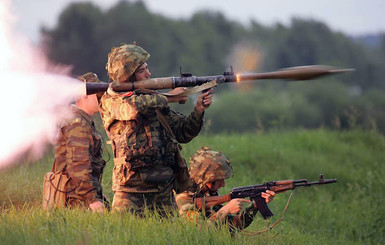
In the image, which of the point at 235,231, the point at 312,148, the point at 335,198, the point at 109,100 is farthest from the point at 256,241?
the point at 312,148

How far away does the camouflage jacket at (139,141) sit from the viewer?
5.79 metres

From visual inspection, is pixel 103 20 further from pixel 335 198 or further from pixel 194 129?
pixel 194 129

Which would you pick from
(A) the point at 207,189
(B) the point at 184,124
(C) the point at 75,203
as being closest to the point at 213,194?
(A) the point at 207,189

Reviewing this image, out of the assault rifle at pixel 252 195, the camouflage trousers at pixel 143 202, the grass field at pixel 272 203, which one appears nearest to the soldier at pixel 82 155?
the camouflage trousers at pixel 143 202

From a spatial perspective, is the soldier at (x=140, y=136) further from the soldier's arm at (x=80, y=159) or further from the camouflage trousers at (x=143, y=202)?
the soldier's arm at (x=80, y=159)

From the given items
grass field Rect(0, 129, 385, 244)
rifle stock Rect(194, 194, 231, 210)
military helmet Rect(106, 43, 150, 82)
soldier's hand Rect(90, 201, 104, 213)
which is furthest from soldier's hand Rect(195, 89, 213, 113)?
soldier's hand Rect(90, 201, 104, 213)

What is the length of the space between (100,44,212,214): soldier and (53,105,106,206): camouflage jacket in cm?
25

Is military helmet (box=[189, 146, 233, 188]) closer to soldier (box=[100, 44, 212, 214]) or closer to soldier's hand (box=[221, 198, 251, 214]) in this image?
soldier's hand (box=[221, 198, 251, 214])

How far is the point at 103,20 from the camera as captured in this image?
31.7 metres

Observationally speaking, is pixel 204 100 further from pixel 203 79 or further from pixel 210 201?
pixel 210 201

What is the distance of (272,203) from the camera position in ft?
31.8

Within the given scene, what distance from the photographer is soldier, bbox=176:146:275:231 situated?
6.27m

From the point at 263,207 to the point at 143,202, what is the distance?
1102 mm

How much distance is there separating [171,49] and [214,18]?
18.7 ft
